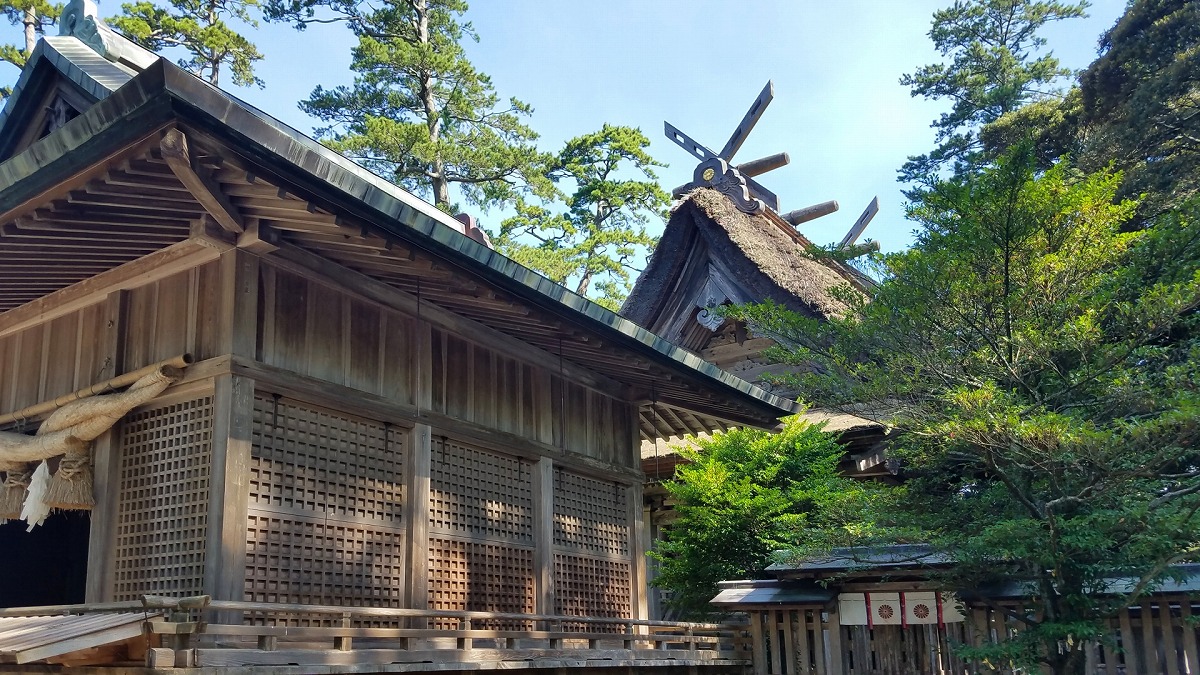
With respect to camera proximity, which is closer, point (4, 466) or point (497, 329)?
point (4, 466)

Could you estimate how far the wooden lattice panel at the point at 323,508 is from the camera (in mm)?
7434

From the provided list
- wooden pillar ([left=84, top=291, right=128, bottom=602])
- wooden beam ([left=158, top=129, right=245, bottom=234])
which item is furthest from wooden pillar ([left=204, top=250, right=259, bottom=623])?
wooden pillar ([left=84, top=291, right=128, bottom=602])

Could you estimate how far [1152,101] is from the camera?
14.9 metres

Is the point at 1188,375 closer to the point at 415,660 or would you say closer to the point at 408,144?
the point at 415,660

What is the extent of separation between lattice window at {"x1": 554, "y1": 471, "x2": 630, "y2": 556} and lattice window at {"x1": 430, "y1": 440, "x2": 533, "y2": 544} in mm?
585

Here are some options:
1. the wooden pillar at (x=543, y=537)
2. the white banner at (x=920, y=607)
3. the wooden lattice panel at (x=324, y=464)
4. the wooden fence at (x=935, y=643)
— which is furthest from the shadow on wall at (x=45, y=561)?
the white banner at (x=920, y=607)

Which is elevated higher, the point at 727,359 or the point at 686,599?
the point at 727,359

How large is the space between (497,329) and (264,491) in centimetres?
333

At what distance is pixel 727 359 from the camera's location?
712 inches

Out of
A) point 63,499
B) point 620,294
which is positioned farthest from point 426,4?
point 63,499

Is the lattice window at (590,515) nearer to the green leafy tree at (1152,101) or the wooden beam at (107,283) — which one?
the wooden beam at (107,283)

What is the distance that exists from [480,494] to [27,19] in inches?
915

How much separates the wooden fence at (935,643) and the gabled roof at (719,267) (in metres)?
7.69

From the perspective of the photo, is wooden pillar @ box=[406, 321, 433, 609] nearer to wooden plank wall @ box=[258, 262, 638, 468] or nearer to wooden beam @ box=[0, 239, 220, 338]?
wooden plank wall @ box=[258, 262, 638, 468]
